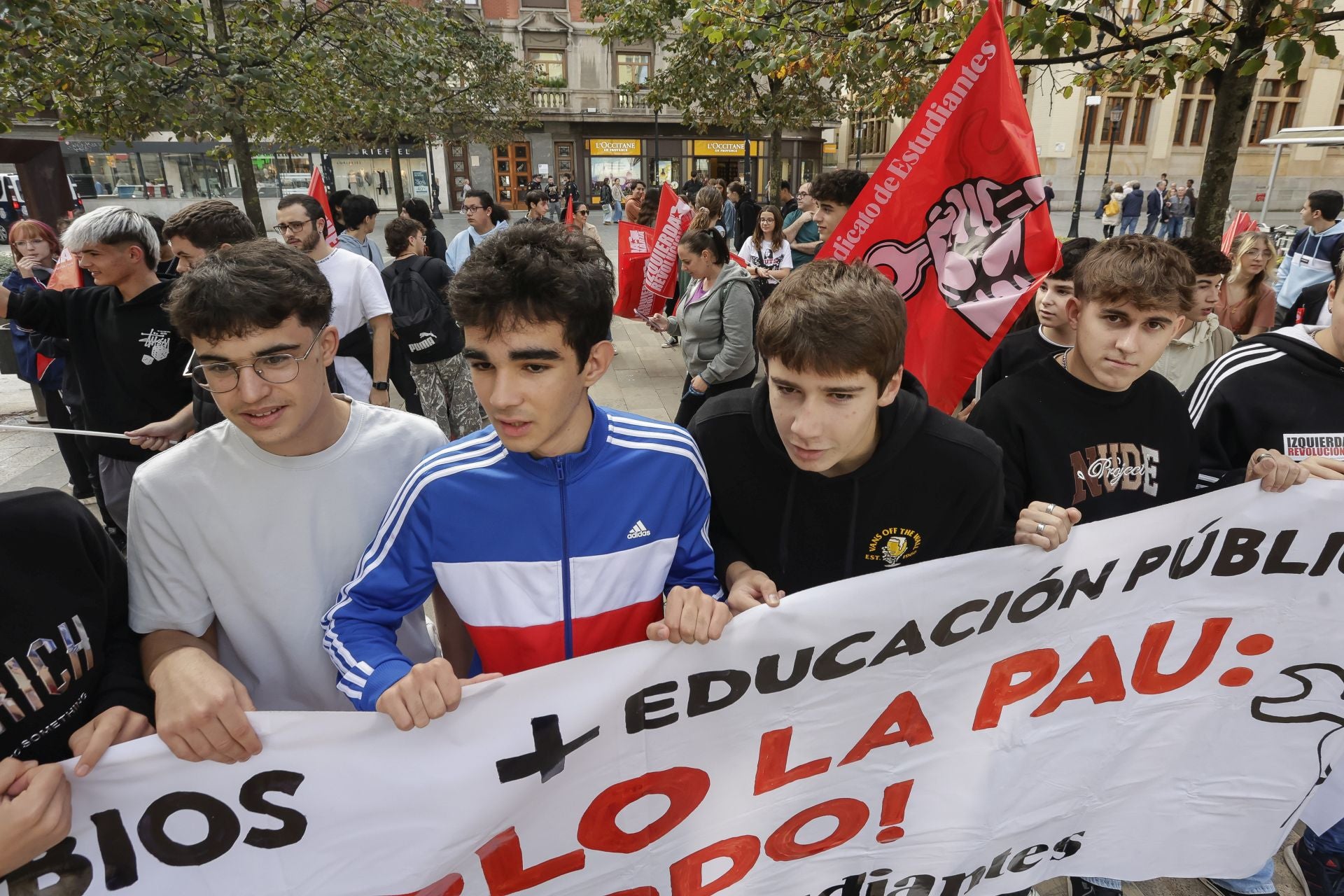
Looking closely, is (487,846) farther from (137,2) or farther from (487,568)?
(137,2)

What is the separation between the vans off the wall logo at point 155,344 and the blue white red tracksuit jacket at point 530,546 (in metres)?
2.56

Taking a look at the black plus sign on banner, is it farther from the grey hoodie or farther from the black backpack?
the black backpack

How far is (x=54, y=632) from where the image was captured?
1.46m

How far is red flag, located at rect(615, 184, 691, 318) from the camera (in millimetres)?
7461

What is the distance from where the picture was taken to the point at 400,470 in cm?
188

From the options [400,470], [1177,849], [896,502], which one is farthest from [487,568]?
[1177,849]

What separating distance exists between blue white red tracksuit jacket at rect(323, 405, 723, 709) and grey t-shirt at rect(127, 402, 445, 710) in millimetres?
138

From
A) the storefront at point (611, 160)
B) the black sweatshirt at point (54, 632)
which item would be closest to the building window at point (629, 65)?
the storefront at point (611, 160)

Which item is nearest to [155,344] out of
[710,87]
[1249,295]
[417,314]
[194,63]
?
[417,314]

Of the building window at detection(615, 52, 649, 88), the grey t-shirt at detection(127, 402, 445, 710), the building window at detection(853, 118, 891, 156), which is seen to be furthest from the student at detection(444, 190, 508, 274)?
the building window at detection(853, 118, 891, 156)

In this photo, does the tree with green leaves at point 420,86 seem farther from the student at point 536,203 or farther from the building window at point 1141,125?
the building window at point 1141,125

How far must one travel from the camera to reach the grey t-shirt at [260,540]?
1.70 m

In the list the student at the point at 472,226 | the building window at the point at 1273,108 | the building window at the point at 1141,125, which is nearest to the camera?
the student at the point at 472,226

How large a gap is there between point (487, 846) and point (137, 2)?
7502mm
